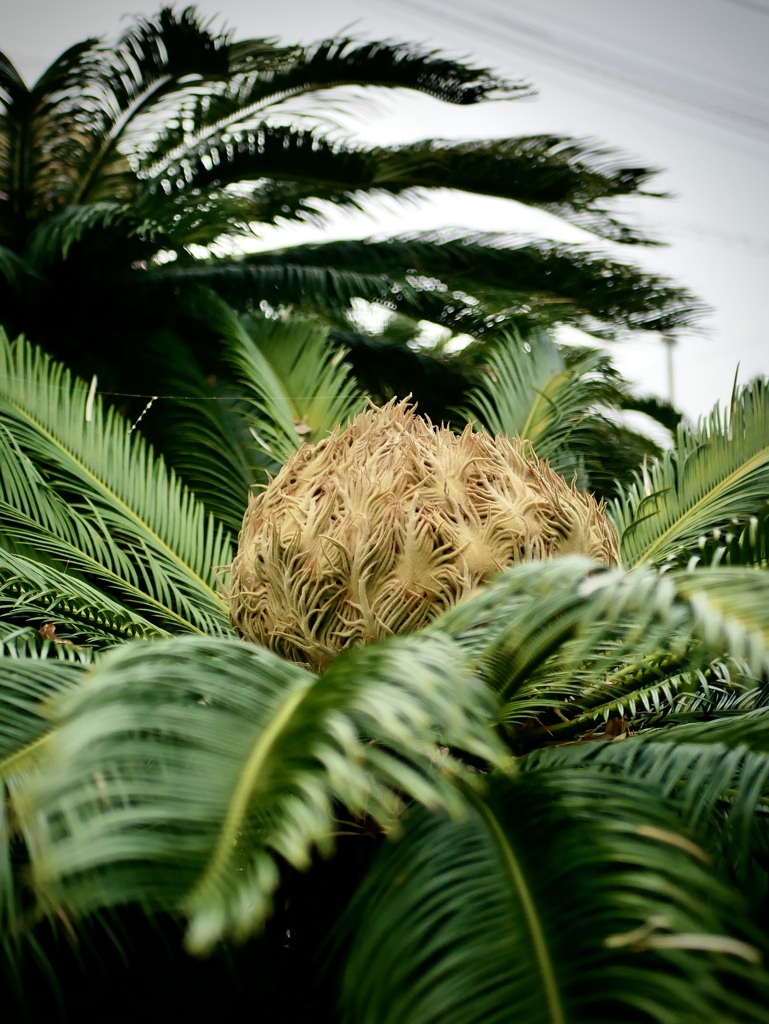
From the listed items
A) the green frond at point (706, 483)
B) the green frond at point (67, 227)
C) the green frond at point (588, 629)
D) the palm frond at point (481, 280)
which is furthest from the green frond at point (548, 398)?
the green frond at point (67, 227)

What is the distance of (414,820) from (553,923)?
0.29 metres

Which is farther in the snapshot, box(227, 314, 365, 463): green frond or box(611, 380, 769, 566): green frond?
box(227, 314, 365, 463): green frond

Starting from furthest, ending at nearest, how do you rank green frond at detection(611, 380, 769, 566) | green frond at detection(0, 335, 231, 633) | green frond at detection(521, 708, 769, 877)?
green frond at detection(0, 335, 231, 633) < green frond at detection(611, 380, 769, 566) < green frond at detection(521, 708, 769, 877)

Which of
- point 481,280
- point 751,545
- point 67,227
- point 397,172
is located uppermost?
point 397,172

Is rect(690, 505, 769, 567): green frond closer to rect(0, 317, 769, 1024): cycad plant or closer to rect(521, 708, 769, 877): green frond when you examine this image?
rect(0, 317, 769, 1024): cycad plant

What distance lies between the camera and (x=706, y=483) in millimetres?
2586

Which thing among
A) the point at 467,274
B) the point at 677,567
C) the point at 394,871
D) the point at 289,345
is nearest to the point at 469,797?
the point at 394,871

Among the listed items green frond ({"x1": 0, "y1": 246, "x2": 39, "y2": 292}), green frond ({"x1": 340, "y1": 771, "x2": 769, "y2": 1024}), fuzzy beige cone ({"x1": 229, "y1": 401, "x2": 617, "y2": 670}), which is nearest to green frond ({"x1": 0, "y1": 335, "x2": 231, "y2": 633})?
fuzzy beige cone ({"x1": 229, "y1": 401, "x2": 617, "y2": 670})

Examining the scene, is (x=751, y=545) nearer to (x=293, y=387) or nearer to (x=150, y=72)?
(x=293, y=387)

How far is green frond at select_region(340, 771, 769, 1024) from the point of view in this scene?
3.54 feet

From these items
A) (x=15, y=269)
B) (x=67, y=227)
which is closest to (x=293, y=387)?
(x=67, y=227)

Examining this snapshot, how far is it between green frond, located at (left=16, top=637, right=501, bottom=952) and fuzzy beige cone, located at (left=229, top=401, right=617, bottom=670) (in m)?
0.56

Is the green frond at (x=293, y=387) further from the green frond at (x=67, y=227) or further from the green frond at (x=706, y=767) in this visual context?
the green frond at (x=706, y=767)

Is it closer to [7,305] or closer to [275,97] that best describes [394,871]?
[7,305]
